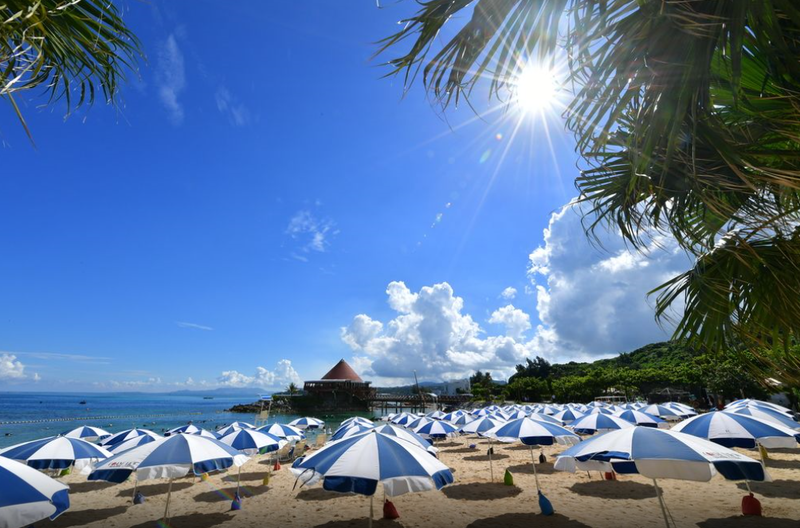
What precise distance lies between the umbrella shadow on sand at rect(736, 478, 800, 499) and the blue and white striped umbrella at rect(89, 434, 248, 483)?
513 inches

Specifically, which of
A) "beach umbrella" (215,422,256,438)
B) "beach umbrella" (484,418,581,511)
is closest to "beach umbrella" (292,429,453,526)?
"beach umbrella" (484,418,581,511)

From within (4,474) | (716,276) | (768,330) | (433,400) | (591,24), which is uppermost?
(591,24)

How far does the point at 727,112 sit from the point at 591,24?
187 cm

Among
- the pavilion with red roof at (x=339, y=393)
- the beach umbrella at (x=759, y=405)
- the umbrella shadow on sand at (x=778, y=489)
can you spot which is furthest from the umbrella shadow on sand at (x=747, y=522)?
A: the pavilion with red roof at (x=339, y=393)

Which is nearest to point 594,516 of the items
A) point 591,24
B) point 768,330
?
point 768,330

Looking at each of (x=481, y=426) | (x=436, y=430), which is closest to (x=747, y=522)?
(x=481, y=426)

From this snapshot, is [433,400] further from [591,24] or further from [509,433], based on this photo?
[591,24]

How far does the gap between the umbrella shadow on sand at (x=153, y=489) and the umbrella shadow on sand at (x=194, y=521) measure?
3.26 metres

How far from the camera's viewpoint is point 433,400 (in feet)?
244

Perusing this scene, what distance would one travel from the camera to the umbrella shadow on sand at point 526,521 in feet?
26.4

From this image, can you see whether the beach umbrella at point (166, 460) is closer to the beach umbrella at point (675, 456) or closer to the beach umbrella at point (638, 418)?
the beach umbrella at point (675, 456)

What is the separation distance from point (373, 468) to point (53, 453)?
8.97m

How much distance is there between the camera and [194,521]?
359 inches

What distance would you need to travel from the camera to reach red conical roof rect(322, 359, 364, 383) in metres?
77.9
